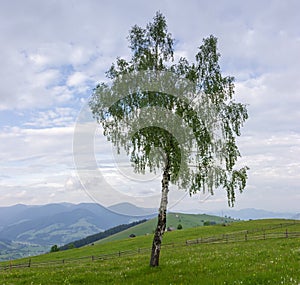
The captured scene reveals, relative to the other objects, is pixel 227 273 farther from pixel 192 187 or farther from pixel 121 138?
pixel 121 138

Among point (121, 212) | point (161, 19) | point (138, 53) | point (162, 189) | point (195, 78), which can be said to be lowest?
point (121, 212)

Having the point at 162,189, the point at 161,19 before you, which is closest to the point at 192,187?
the point at 162,189

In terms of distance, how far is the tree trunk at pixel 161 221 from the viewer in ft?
68.1

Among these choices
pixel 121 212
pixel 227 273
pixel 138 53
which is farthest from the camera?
pixel 138 53

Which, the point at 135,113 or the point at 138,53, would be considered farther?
the point at 138,53

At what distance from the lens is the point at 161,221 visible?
20859 mm

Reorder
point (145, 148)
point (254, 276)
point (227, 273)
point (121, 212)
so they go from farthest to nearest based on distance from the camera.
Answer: point (145, 148) → point (121, 212) → point (227, 273) → point (254, 276)

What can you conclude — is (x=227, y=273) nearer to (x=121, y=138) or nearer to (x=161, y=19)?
(x=121, y=138)

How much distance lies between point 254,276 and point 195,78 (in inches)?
521

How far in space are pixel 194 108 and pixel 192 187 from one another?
5.35 meters

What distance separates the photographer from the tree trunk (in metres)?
20.8

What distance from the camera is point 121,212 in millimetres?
18609

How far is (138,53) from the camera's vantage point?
23266 millimetres

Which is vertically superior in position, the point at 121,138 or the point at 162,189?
the point at 121,138
